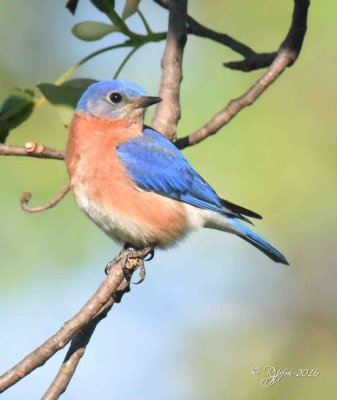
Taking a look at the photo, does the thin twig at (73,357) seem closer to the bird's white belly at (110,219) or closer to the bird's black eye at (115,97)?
the bird's white belly at (110,219)

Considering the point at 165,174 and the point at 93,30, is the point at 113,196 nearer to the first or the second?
the point at 165,174

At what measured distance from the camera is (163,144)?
17.3 feet

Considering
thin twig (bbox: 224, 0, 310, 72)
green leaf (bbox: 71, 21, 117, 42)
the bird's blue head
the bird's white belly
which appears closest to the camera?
thin twig (bbox: 224, 0, 310, 72)

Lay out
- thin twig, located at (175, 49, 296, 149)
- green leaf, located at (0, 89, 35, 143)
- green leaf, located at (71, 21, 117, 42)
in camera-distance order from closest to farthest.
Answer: green leaf, located at (0, 89, 35, 143), thin twig, located at (175, 49, 296, 149), green leaf, located at (71, 21, 117, 42)

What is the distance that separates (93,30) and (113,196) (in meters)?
0.92

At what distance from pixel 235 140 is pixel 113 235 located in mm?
961

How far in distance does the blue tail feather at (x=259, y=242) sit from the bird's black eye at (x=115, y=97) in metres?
0.91

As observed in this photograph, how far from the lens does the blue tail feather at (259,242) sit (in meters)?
5.47

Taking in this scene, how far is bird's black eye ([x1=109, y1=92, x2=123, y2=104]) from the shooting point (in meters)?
5.72

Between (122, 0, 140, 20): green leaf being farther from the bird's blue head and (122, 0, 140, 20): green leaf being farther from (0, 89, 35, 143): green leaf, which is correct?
the bird's blue head

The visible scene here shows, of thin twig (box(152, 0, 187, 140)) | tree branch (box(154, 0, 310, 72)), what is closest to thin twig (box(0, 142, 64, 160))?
thin twig (box(152, 0, 187, 140))

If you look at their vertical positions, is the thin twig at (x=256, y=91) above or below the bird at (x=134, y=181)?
above

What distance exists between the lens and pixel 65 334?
3.74 m

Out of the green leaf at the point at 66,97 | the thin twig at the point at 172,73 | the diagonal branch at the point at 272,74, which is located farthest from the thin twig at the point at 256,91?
the green leaf at the point at 66,97
